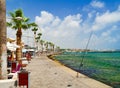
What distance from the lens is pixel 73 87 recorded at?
516 inches

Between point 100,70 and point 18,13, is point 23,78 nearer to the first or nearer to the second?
point 18,13

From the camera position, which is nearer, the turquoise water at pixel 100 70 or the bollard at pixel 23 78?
the bollard at pixel 23 78

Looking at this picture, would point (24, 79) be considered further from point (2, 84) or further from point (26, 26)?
point (26, 26)

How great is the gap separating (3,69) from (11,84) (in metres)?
0.91

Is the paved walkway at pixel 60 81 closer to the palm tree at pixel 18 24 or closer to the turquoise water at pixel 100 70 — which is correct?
the turquoise water at pixel 100 70

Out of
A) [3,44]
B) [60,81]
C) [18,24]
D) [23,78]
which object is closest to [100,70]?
[18,24]

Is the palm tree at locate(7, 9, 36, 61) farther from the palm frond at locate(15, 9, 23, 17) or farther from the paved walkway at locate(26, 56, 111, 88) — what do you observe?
the paved walkway at locate(26, 56, 111, 88)

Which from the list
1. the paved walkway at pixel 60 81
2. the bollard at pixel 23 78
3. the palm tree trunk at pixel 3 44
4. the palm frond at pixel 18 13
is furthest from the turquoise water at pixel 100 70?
the palm tree trunk at pixel 3 44

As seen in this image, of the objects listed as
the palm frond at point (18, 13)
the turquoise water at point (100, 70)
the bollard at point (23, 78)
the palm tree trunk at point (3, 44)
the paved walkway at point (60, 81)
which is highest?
the palm frond at point (18, 13)

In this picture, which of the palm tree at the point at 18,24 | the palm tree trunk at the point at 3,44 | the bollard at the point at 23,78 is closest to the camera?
the palm tree trunk at the point at 3,44

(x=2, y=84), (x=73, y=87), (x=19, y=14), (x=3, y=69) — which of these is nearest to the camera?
(x=2, y=84)

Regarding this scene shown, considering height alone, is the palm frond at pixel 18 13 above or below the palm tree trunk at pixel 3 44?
above

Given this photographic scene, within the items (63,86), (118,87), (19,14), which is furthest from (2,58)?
(19,14)

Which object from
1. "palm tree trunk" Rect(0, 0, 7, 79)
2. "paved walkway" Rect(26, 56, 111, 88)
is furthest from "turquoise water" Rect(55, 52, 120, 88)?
"palm tree trunk" Rect(0, 0, 7, 79)
